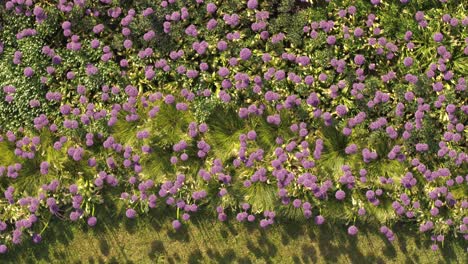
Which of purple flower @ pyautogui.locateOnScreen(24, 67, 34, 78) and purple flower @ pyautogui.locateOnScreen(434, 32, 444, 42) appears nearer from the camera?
purple flower @ pyautogui.locateOnScreen(434, 32, 444, 42)

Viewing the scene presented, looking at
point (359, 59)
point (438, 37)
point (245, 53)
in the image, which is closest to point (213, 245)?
point (245, 53)

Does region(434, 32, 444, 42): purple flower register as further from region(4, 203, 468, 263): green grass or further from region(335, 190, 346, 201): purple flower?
region(4, 203, 468, 263): green grass

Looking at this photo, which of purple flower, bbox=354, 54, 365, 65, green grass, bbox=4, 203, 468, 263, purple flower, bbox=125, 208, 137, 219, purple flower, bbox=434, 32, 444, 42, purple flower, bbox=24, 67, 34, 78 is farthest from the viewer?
green grass, bbox=4, 203, 468, 263

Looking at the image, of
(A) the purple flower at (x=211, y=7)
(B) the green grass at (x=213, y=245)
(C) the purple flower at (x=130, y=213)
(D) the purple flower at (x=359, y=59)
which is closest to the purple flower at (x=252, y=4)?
(A) the purple flower at (x=211, y=7)

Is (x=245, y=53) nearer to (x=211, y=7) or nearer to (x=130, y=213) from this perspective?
(x=211, y=7)

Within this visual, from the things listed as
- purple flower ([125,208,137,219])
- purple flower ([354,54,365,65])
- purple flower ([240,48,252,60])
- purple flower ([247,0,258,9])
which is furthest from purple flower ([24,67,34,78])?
purple flower ([354,54,365,65])

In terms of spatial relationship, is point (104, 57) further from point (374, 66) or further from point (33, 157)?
point (374, 66)

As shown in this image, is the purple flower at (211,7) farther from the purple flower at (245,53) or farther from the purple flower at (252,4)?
the purple flower at (245,53)

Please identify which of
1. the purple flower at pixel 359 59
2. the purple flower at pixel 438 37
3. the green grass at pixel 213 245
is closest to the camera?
the purple flower at pixel 438 37
